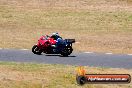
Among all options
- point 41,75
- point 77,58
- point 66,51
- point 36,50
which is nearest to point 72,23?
point 36,50

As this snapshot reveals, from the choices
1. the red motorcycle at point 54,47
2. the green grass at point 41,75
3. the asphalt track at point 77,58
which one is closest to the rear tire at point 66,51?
the red motorcycle at point 54,47

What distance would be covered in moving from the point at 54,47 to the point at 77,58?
70.2 inches

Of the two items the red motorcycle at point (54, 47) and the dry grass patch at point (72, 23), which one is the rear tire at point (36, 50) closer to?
the red motorcycle at point (54, 47)

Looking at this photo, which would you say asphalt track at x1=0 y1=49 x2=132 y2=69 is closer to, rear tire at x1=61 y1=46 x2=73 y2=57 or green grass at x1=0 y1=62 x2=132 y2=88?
rear tire at x1=61 y1=46 x2=73 y2=57

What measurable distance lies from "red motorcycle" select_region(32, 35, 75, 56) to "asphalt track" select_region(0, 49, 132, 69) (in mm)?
347

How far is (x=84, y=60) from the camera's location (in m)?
27.3

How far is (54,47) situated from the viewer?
2884 centimetres

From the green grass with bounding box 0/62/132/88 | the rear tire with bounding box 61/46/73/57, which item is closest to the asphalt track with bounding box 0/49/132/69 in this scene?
the rear tire with bounding box 61/46/73/57

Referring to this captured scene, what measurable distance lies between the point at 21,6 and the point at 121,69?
88.9ft

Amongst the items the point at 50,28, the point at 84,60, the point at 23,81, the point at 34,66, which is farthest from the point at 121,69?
the point at 50,28

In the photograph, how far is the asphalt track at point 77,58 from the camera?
26.4m

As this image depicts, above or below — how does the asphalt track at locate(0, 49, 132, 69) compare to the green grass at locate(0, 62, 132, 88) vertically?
below

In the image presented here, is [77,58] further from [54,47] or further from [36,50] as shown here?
[36,50]

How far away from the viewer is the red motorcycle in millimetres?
28625
